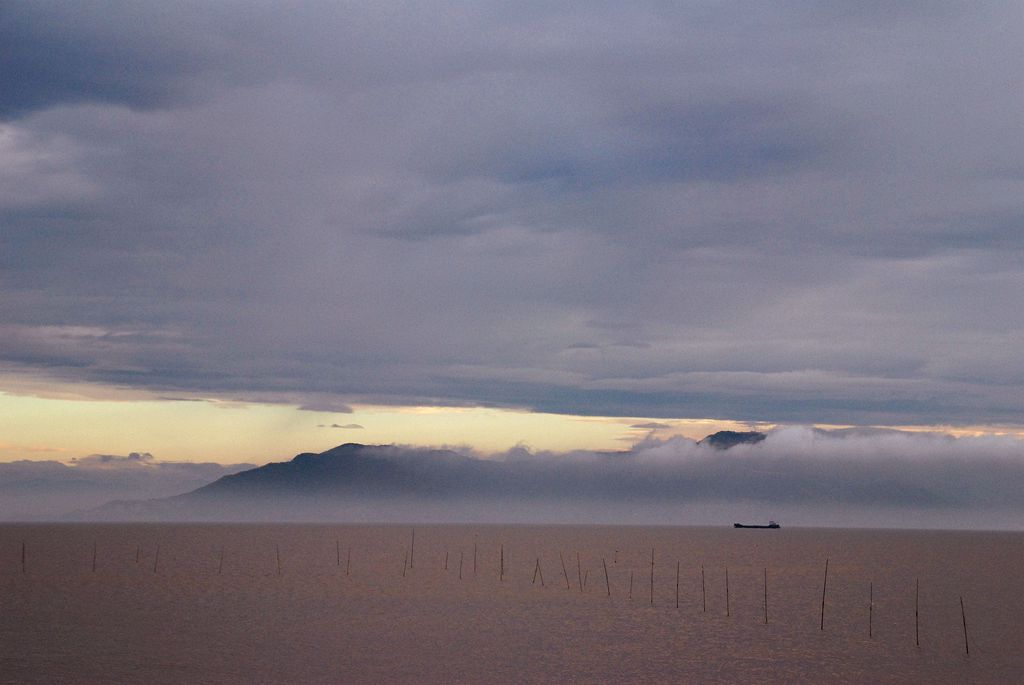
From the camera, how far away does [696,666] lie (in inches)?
2192

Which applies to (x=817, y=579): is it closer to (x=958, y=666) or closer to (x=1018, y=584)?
(x=1018, y=584)

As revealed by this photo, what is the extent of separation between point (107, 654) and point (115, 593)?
1521 inches

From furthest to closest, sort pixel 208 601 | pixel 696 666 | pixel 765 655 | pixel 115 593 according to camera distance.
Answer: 1. pixel 115 593
2. pixel 208 601
3. pixel 765 655
4. pixel 696 666

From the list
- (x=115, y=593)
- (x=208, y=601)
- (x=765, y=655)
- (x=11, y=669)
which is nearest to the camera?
(x=11, y=669)

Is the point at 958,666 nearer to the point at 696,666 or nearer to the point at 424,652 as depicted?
the point at 696,666

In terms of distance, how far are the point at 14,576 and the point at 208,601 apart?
40.9m

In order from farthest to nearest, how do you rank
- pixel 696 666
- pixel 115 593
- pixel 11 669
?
pixel 115 593 → pixel 696 666 → pixel 11 669

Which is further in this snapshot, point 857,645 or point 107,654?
point 857,645

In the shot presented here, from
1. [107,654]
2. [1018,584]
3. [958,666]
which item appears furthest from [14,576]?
[1018,584]

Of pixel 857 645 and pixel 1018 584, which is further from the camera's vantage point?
pixel 1018 584

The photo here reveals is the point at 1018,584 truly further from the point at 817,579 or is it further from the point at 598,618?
the point at 598,618

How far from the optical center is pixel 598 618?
76.8 metres

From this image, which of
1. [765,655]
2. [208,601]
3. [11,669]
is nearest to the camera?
[11,669]

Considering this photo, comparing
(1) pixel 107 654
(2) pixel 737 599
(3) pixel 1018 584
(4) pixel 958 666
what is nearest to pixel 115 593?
(1) pixel 107 654
